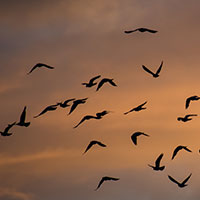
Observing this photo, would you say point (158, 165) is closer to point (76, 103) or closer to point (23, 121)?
point (76, 103)

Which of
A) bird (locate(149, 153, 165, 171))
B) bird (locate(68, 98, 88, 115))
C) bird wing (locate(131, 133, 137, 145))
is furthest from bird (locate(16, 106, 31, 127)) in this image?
bird (locate(149, 153, 165, 171))

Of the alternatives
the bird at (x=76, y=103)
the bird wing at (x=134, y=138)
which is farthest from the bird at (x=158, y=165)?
the bird at (x=76, y=103)

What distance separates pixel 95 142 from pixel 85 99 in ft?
23.4

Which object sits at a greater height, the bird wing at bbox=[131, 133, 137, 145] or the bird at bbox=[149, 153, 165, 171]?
the bird wing at bbox=[131, 133, 137, 145]

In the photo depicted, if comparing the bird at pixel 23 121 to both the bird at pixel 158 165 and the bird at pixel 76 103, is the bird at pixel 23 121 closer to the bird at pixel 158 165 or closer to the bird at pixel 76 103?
the bird at pixel 76 103

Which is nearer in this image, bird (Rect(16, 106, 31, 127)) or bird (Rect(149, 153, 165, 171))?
bird (Rect(16, 106, 31, 127))

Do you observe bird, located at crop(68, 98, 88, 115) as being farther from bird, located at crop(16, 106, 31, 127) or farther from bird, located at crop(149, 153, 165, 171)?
bird, located at crop(149, 153, 165, 171)

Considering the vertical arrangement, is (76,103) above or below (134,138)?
above

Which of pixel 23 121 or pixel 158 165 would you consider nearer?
pixel 23 121

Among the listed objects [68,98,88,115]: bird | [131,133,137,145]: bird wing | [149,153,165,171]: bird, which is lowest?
[149,153,165,171]: bird

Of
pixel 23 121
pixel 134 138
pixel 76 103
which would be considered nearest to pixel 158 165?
pixel 134 138

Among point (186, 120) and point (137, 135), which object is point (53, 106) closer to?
point (137, 135)

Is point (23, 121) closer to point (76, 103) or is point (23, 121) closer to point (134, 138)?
point (76, 103)

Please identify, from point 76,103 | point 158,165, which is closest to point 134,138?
point 158,165
